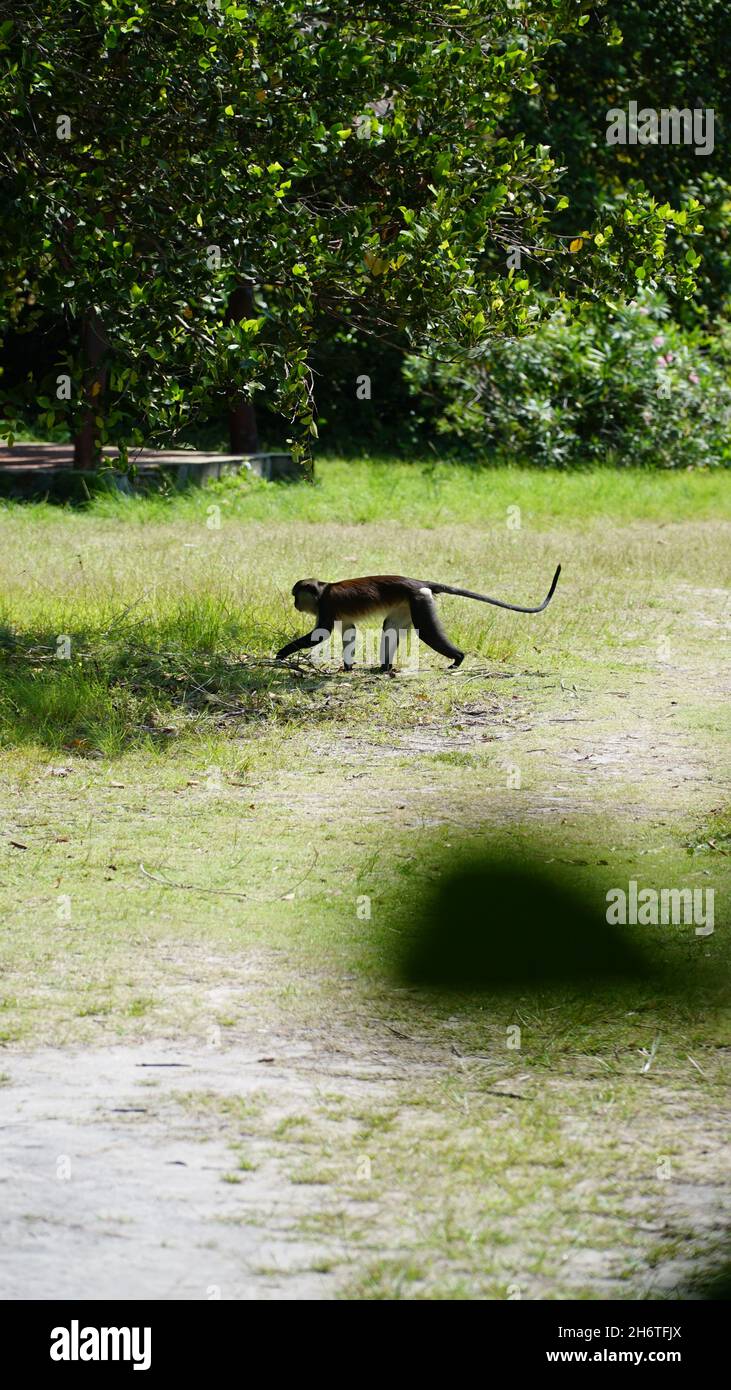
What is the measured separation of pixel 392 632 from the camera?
8930 millimetres

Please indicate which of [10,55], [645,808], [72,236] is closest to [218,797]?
[645,808]

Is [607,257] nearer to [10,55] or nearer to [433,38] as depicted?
[433,38]

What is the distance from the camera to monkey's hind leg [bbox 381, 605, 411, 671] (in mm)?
8703

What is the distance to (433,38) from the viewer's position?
8648 millimetres

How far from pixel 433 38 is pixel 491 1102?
6.80 m

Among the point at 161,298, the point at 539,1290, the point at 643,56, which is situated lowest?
the point at 539,1290

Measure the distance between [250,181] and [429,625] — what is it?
259 centimetres

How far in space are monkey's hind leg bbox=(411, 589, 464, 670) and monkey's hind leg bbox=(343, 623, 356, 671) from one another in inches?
21.3

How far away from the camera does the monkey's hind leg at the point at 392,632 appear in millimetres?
8703

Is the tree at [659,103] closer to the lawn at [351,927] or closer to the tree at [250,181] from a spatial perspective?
the lawn at [351,927]

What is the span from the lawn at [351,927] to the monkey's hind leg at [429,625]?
0.18 metres

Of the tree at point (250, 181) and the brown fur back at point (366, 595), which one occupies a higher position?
the tree at point (250, 181)

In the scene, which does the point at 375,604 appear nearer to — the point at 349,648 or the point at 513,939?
the point at 349,648

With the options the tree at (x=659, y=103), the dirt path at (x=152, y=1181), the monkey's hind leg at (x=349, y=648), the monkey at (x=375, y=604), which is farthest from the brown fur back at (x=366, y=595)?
the tree at (x=659, y=103)
